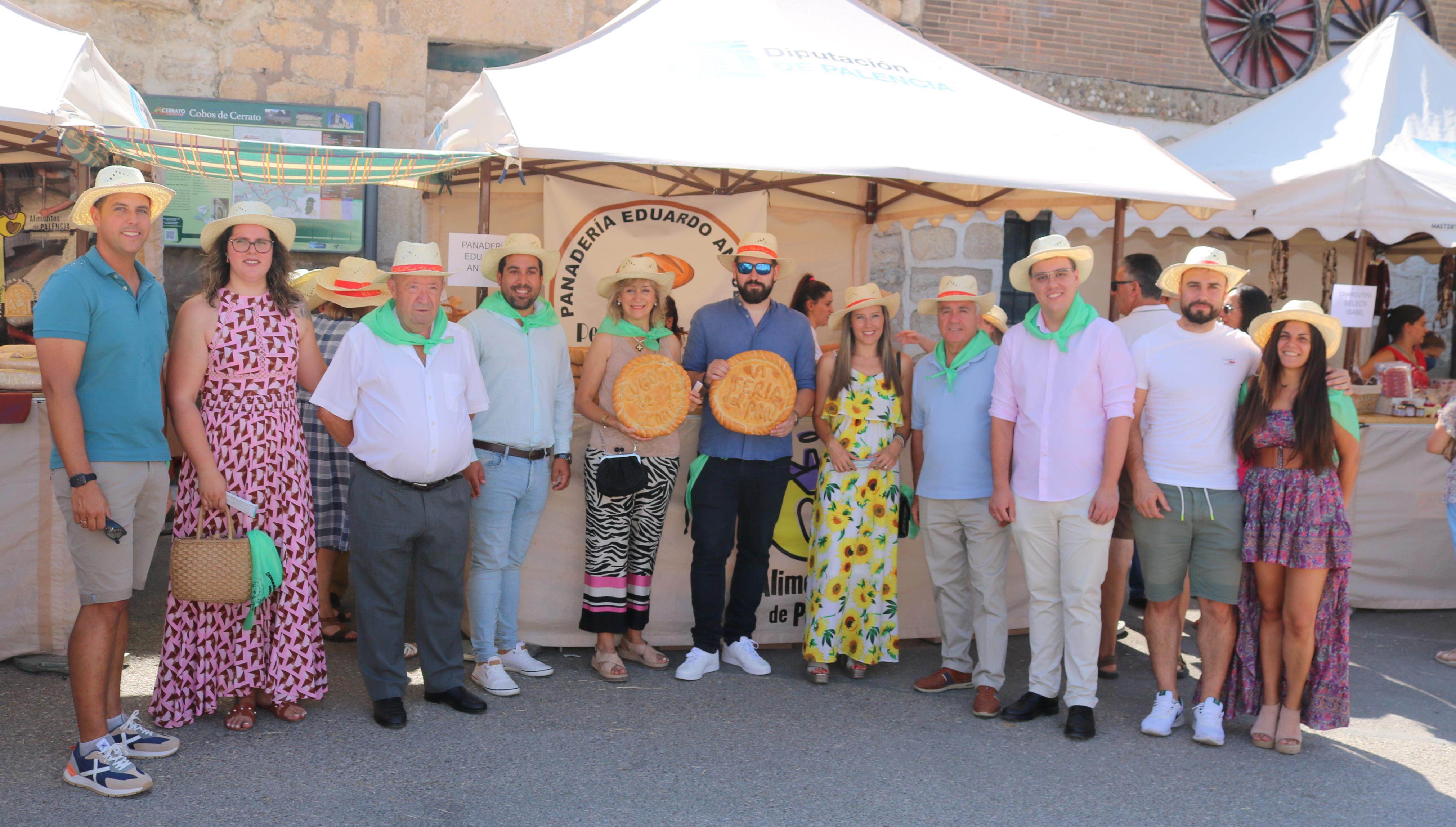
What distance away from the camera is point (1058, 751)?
406cm

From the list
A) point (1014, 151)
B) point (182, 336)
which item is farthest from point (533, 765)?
point (1014, 151)

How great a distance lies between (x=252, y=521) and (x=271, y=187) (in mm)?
4313

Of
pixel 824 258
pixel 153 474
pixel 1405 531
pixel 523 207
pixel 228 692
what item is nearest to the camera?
pixel 153 474

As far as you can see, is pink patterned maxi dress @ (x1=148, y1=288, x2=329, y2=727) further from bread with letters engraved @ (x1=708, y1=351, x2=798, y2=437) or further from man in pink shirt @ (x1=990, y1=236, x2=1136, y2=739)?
man in pink shirt @ (x1=990, y1=236, x2=1136, y2=739)

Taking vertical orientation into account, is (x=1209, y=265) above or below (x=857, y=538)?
above

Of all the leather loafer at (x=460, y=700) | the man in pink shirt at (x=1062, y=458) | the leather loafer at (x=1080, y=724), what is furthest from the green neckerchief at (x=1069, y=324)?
the leather loafer at (x=460, y=700)

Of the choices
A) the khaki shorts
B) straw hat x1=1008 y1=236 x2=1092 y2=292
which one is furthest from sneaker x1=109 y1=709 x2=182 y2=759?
straw hat x1=1008 y1=236 x2=1092 y2=292

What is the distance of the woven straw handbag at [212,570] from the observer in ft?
11.8

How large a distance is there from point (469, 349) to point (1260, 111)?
6.28 metres

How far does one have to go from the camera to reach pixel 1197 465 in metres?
4.11

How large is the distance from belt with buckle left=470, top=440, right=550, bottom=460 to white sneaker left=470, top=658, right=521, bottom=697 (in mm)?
841

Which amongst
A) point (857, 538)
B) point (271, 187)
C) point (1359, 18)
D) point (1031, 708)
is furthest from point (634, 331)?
point (1359, 18)

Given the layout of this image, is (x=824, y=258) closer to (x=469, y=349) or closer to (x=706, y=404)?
(x=706, y=404)

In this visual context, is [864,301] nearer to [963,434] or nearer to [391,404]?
[963,434]
